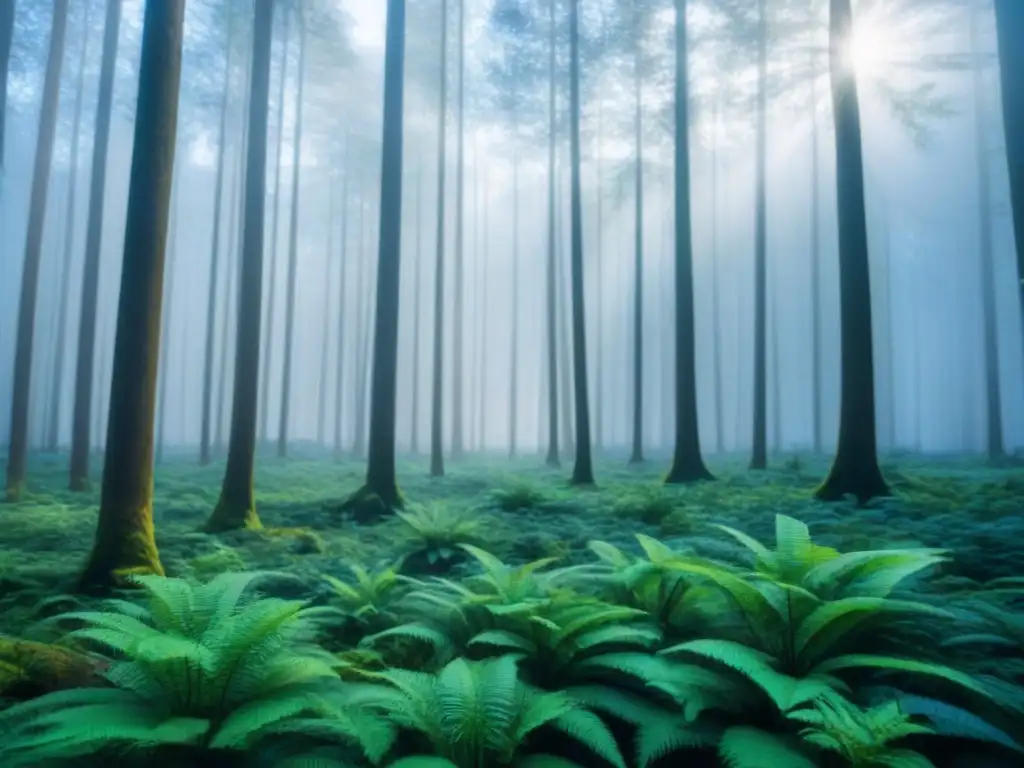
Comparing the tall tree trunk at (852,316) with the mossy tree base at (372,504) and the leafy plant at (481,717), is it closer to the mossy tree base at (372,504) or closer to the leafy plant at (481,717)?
the mossy tree base at (372,504)

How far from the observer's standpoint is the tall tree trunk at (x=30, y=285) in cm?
1404

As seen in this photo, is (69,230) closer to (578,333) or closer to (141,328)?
(578,333)

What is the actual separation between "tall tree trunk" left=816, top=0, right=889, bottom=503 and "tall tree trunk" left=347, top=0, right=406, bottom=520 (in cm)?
819

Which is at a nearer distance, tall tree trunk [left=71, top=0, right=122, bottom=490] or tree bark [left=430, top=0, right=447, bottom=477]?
tall tree trunk [left=71, top=0, right=122, bottom=490]

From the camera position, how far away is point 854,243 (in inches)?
410

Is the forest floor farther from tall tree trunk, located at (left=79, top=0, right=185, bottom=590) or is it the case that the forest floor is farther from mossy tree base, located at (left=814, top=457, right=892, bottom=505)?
tall tree trunk, located at (left=79, top=0, right=185, bottom=590)

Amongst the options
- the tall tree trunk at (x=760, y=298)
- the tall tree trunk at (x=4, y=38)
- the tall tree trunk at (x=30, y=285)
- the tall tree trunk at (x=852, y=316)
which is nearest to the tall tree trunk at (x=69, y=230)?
the tall tree trunk at (x=4, y=38)

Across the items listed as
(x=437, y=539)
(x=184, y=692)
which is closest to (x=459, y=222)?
(x=437, y=539)

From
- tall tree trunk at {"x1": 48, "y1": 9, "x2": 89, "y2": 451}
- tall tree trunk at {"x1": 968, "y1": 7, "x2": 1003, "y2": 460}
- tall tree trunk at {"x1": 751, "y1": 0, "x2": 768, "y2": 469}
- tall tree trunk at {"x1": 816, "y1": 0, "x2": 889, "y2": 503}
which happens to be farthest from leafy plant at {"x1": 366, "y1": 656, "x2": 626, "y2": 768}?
tall tree trunk at {"x1": 48, "y1": 9, "x2": 89, "y2": 451}

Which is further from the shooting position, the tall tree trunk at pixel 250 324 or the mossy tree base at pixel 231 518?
the tall tree trunk at pixel 250 324

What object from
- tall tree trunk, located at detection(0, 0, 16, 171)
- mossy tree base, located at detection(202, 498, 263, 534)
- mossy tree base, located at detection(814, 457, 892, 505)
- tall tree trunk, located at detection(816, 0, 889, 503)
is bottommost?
mossy tree base, located at detection(202, 498, 263, 534)

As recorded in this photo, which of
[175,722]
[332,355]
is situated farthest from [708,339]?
[175,722]

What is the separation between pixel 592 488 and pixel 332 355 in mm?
58374

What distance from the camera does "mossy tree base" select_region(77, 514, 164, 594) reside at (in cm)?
621
